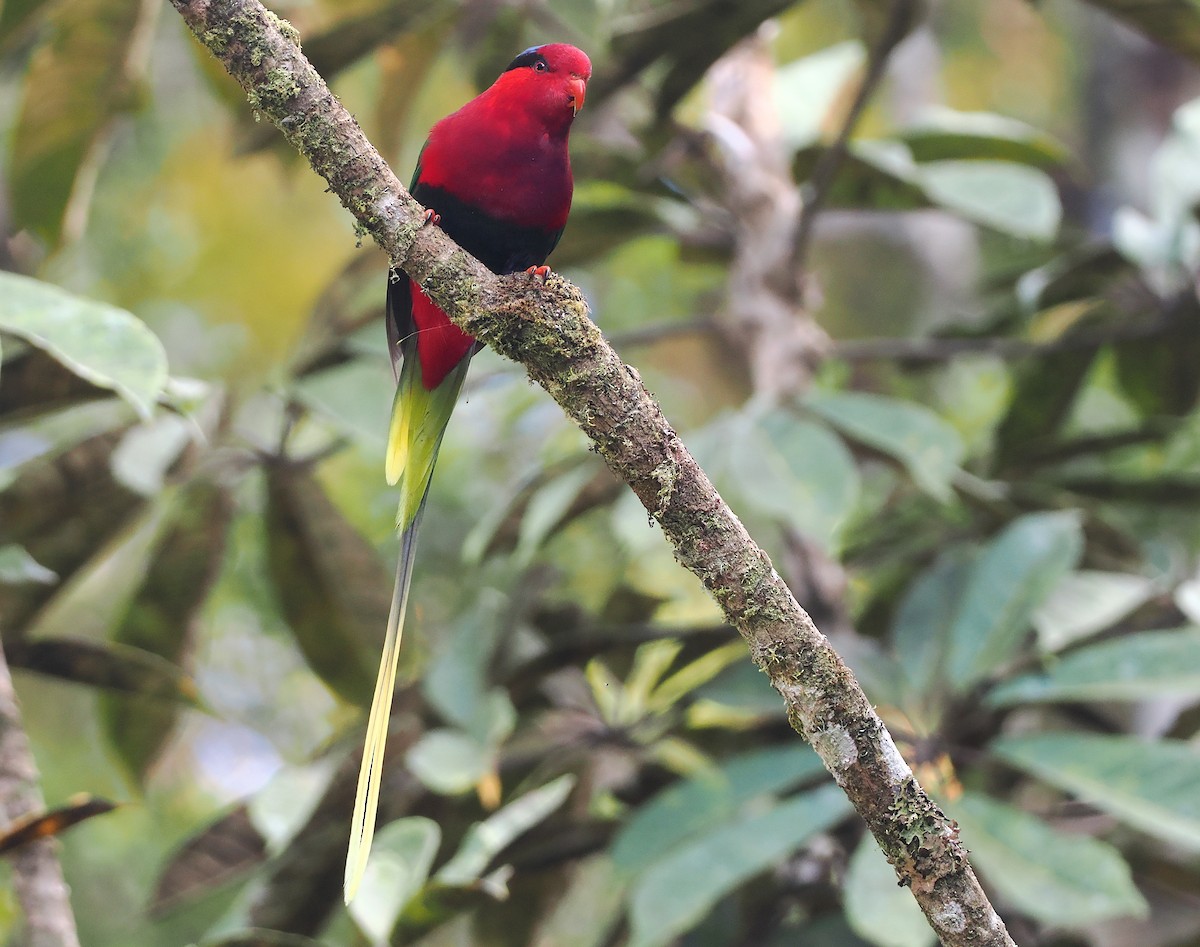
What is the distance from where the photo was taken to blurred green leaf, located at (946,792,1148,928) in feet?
6.82

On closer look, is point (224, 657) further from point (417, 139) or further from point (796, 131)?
point (796, 131)

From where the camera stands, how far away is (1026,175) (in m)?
3.12

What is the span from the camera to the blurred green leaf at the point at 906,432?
252 centimetres

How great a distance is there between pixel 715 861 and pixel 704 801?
8.2 inches

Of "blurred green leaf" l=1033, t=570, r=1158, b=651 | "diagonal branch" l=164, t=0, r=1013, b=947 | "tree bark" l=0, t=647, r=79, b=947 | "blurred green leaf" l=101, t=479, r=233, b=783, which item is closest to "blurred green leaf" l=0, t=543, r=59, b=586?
"tree bark" l=0, t=647, r=79, b=947

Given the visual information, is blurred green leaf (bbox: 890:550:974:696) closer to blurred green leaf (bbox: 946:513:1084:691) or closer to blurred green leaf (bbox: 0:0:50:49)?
blurred green leaf (bbox: 946:513:1084:691)

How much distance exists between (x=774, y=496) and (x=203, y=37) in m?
1.41

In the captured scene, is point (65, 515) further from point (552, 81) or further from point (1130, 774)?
point (1130, 774)

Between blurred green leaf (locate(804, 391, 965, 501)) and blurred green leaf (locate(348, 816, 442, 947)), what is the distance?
48.4 inches

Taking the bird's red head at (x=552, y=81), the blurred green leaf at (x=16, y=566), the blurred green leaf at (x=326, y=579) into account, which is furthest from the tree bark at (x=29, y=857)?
the bird's red head at (x=552, y=81)

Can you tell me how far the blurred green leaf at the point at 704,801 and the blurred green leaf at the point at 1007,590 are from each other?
393 mm

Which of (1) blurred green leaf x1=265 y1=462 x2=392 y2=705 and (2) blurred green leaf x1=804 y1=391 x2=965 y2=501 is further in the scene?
(1) blurred green leaf x1=265 y1=462 x2=392 y2=705

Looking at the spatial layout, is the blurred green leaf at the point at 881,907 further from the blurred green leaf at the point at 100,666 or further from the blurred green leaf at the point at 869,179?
the blurred green leaf at the point at 869,179

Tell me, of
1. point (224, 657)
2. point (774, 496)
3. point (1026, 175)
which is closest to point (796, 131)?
point (1026, 175)
